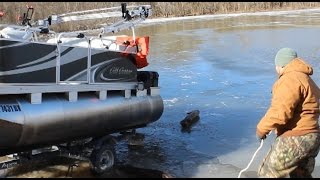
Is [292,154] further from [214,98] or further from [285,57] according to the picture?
[214,98]

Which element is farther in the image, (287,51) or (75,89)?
(75,89)

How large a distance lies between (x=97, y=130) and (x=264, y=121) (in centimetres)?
247

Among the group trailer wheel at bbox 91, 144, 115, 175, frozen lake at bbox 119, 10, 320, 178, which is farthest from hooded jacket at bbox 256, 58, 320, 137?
trailer wheel at bbox 91, 144, 115, 175

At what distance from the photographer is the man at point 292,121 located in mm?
4344

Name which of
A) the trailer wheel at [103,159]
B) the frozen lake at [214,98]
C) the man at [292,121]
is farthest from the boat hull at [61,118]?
the man at [292,121]

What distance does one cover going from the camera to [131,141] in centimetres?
744

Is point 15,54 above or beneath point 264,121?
above

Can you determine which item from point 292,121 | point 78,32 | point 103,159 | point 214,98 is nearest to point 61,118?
point 103,159

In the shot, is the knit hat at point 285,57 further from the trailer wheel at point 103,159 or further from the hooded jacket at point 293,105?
the trailer wheel at point 103,159

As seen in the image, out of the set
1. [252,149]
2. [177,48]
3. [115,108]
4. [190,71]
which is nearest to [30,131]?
[115,108]

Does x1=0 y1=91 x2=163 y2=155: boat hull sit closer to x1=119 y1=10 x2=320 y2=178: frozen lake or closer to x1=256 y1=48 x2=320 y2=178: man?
x1=119 y1=10 x2=320 y2=178: frozen lake

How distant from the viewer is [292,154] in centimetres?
449

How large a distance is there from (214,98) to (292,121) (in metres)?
6.25

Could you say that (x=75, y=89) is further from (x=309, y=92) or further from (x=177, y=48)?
(x=177, y=48)
